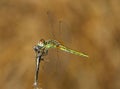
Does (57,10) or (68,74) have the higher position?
(57,10)

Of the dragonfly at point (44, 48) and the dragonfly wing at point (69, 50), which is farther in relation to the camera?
the dragonfly wing at point (69, 50)

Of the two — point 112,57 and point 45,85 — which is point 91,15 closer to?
point 112,57

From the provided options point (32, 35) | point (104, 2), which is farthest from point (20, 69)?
point (104, 2)

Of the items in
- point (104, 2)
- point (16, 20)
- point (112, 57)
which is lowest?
point (112, 57)

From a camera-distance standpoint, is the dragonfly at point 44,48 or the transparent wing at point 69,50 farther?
the transparent wing at point 69,50

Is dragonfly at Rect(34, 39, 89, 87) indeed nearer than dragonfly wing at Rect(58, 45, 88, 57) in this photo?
Yes

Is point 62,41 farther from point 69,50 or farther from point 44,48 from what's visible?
point 44,48

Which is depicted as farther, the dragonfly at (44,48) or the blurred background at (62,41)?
the blurred background at (62,41)

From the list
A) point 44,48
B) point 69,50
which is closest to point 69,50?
point 69,50
